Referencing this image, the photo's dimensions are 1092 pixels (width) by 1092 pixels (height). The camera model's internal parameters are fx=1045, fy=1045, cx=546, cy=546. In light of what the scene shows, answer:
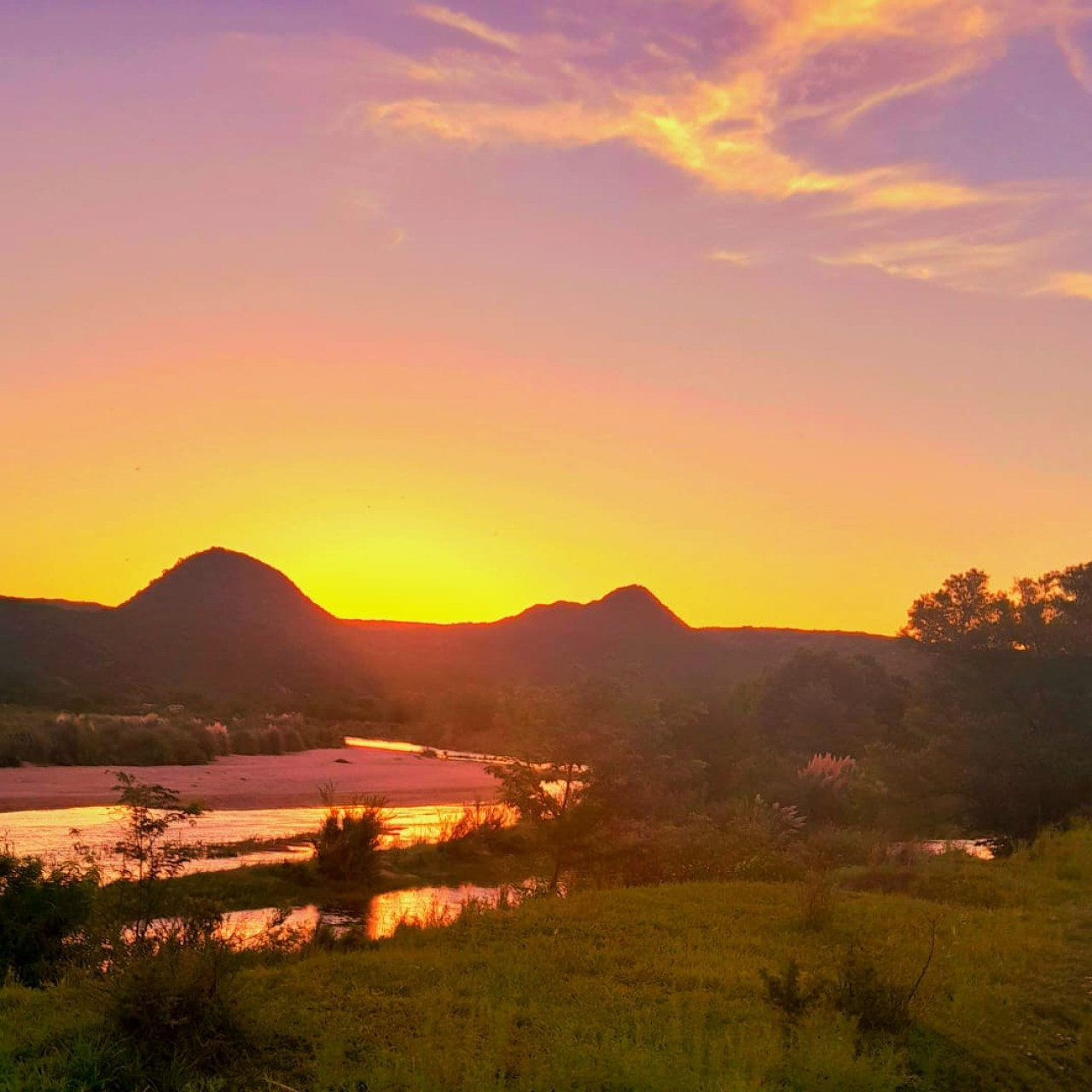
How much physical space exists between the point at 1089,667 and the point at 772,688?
18.7 meters

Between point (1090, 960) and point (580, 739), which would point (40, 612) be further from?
point (1090, 960)

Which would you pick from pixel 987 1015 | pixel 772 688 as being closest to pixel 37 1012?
pixel 987 1015

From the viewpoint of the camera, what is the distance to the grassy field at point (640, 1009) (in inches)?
279

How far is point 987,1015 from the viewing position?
368 inches

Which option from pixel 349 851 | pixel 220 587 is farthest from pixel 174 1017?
pixel 220 587

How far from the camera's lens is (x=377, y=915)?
56.0 ft

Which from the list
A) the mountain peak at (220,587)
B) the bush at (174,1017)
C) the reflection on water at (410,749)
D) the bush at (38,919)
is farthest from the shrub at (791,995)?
the mountain peak at (220,587)

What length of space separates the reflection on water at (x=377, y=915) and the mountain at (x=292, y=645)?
172 feet

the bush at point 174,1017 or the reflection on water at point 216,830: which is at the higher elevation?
the bush at point 174,1017

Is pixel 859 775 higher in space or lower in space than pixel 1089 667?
lower

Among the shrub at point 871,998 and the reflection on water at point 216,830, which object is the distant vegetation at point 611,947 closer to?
the shrub at point 871,998

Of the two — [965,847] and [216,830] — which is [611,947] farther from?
[216,830]

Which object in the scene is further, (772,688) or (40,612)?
(40,612)

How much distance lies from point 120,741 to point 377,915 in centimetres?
2967
